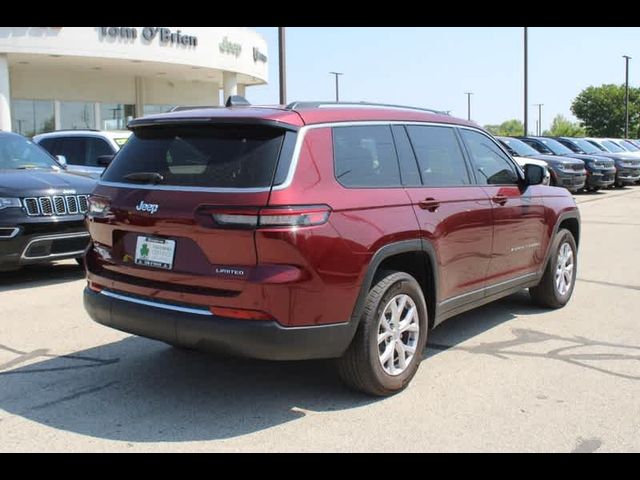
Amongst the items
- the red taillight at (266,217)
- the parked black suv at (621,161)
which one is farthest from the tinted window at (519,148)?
the red taillight at (266,217)

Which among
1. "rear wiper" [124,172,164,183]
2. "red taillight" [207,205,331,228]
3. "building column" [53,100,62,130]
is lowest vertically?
"red taillight" [207,205,331,228]

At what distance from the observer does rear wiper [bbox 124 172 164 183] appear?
4.16 m

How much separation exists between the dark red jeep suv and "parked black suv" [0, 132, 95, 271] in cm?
321

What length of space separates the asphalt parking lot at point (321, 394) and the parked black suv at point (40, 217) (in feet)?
3.96

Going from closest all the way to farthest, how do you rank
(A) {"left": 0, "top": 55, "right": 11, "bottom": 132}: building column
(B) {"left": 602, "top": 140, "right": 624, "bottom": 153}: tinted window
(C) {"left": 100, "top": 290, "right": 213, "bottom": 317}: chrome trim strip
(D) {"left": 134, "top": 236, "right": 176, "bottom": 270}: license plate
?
(C) {"left": 100, "top": 290, "right": 213, "bottom": 317}: chrome trim strip → (D) {"left": 134, "top": 236, "right": 176, "bottom": 270}: license plate → (A) {"left": 0, "top": 55, "right": 11, "bottom": 132}: building column → (B) {"left": 602, "top": 140, "right": 624, "bottom": 153}: tinted window

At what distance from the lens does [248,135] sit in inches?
157

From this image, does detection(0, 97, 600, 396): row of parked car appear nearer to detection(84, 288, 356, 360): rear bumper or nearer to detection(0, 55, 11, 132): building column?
detection(84, 288, 356, 360): rear bumper

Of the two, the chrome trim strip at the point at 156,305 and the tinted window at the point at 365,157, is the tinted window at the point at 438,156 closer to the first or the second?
the tinted window at the point at 365,157

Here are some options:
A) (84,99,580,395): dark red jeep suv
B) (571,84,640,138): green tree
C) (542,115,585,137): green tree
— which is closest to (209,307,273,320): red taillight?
(84,99,580,395): dark red jeep suv

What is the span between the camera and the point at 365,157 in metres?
4.39

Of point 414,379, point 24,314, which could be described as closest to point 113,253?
point 414,379

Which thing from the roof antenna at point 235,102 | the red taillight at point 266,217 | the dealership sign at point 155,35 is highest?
the dealership sign at point 155,35

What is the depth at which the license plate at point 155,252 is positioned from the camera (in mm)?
4004
